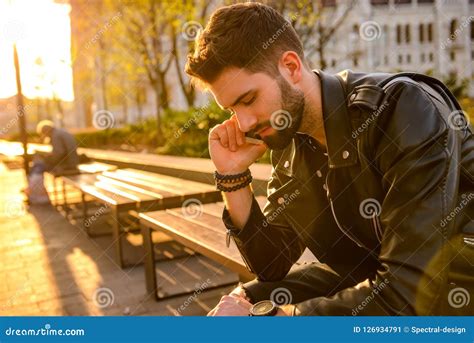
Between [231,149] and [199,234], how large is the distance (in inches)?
50.7

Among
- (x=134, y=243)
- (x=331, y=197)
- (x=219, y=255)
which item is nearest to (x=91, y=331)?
(x=219, y=255)

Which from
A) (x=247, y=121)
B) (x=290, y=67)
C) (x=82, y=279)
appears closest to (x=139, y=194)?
(x=82, y=279)

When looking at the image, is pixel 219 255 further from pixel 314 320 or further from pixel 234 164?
pixel 314 320

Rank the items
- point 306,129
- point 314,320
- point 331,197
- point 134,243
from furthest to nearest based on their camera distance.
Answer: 1. point 134,243
2. point 306,129
3. point 331,197
4. point 314,320

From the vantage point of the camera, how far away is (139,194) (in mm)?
5324

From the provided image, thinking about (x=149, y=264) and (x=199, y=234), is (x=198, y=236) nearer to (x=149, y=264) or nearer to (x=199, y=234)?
(x=199, y=234)

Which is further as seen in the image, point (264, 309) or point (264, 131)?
point (264, 131)

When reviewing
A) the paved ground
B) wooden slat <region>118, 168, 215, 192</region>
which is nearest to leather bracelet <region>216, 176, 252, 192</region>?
the paved ground

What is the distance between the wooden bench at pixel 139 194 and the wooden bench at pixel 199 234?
0.27 metres

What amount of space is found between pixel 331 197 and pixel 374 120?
33 cm

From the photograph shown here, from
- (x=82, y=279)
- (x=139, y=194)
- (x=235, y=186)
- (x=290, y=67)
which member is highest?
(x=290, y=67)

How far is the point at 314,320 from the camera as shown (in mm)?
1708

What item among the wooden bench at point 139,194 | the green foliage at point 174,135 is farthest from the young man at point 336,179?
the green foliage at point 174,135

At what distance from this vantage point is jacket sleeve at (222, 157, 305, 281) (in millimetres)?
2182
